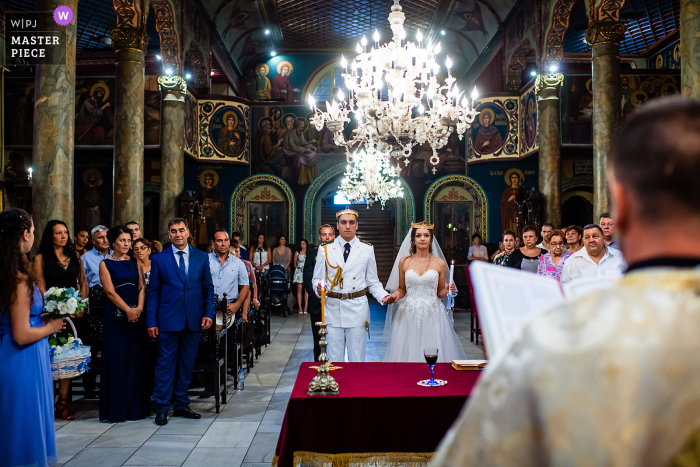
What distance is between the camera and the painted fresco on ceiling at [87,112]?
45.5 feet

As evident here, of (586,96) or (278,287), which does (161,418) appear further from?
(586,96)

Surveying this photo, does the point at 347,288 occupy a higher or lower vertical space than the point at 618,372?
lower

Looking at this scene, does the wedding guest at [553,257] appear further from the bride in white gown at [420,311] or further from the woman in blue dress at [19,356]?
the woman in blue dress at [19,356]

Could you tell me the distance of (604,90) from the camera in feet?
28.1

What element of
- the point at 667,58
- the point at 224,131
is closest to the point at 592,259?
the point at 224,131

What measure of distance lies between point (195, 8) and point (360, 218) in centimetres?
1056

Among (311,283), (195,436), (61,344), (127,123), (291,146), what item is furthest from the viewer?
(291,146)

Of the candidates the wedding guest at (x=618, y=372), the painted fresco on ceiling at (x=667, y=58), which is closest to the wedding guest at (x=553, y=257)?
the wedding guest at (x=618, y=372)

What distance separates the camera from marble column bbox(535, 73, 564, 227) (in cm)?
1277

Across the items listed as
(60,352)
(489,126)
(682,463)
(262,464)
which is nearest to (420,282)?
(262,464)

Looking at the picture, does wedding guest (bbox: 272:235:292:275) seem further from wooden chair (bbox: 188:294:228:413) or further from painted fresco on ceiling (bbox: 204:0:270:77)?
wooden chair (bbox: 188:294:228:413)

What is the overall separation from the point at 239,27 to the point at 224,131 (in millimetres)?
3706

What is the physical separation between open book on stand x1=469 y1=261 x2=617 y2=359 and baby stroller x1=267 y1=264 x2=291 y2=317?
11173 mm

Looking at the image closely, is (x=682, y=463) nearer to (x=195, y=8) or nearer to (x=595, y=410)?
(x=595, y=410)
